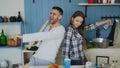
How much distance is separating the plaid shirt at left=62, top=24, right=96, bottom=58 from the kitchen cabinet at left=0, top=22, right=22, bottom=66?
153 centimetres

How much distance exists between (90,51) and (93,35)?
1.71 ft

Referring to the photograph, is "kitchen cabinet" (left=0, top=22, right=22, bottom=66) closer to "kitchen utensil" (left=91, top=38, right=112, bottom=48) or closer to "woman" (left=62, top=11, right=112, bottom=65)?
"kitchen utensil" (left=91, top=38, right=112, bottom=48)

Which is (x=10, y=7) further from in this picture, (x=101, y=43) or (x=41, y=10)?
(x=101, y=43)

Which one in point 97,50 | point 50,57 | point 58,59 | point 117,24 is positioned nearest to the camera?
point 50,57

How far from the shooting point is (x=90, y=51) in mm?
3969

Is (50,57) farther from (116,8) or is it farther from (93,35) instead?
(116,8)

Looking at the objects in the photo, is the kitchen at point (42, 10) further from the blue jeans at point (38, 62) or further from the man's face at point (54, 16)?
the blue jeans at point (38, 62)

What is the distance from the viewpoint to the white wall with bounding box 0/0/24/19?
433 cm

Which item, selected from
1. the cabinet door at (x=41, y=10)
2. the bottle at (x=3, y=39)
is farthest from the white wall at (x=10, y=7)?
the bottle at (x=3, y=39)

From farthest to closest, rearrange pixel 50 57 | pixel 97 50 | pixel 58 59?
pixel 97 50 → pixel 58 59 → pixel 50 57

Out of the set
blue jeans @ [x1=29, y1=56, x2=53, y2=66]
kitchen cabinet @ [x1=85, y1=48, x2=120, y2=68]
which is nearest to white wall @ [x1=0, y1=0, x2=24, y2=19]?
kitchen cabinet @ [x1=85, y1=48, x2=120, y2=68]

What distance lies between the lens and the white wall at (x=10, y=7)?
433 cm

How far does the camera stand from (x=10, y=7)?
4.35 metres

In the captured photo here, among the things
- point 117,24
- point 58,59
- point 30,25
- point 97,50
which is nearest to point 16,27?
point 30,25
